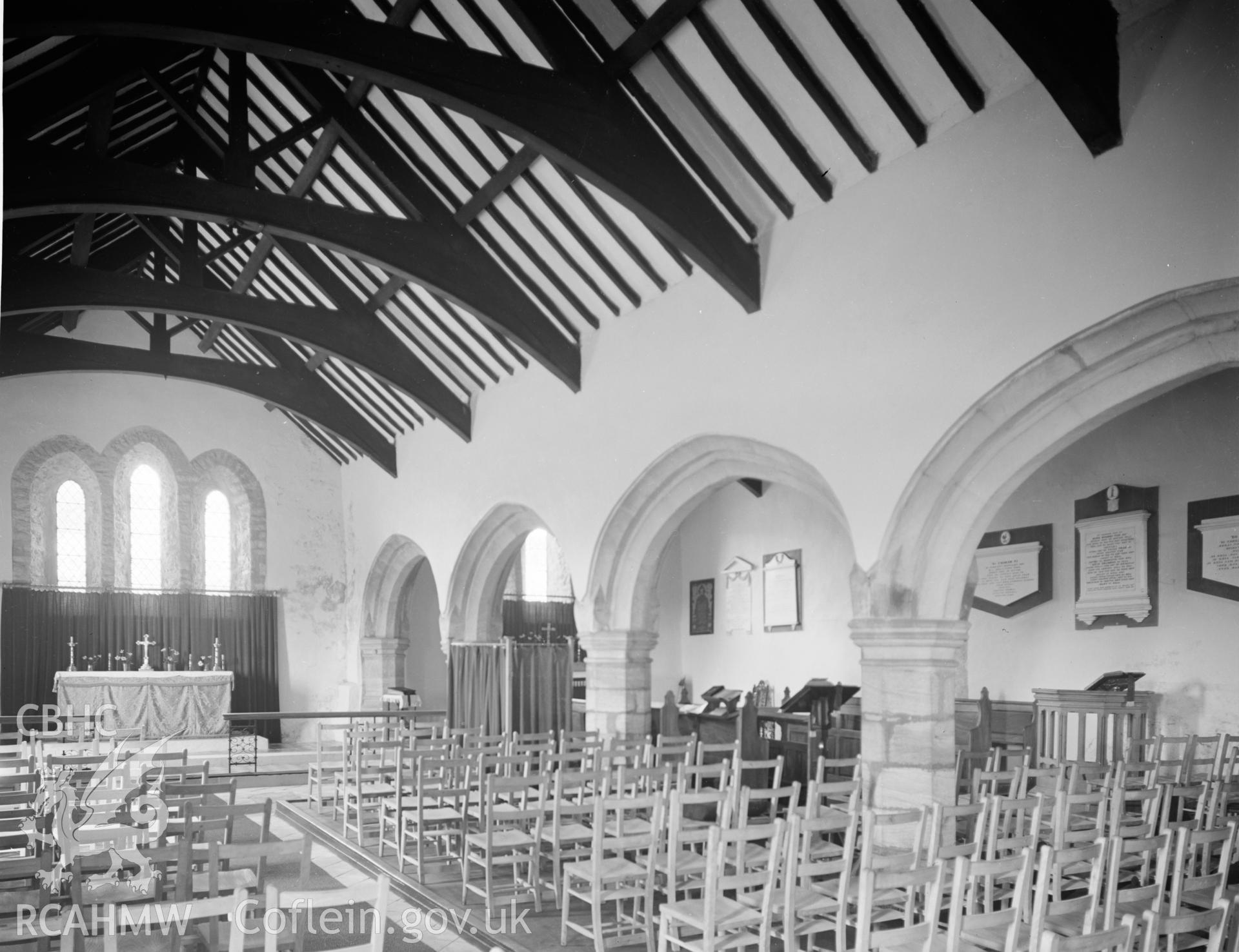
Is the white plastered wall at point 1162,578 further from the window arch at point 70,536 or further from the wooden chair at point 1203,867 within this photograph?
the window arch at point 70,536

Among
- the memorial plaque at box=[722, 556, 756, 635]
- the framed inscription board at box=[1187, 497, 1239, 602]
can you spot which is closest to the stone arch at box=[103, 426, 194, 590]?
the memorial plaque at box=[722, 556, 756, 635]

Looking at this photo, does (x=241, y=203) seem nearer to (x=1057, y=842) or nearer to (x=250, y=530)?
(x=1057, y=842)

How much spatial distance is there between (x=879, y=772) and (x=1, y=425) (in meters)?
12.7

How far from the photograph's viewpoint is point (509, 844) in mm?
5965

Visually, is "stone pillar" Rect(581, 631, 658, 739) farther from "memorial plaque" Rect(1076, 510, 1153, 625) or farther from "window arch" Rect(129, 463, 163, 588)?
"window arch" Rect(129, 463, 163, 588)

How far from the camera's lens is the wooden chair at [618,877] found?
4.80 metres

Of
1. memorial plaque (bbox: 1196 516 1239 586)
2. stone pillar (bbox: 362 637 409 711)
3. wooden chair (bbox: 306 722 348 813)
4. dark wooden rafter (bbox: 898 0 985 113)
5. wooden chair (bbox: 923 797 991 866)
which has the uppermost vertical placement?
dark wooden rafter (bbox: 898 0 985 113)

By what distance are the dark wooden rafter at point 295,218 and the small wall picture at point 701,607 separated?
18.1 ft

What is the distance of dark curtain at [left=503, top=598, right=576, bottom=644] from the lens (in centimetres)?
1670

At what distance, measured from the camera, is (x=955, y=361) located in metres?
6.33

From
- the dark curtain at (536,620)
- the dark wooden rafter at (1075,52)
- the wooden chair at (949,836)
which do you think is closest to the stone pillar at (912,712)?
the wooden chair at (949,836)

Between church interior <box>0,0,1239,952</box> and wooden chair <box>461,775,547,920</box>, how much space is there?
0.20 feet

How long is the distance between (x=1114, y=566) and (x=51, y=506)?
1316 centimetres

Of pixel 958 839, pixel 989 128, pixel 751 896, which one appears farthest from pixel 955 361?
pixel 751 896
